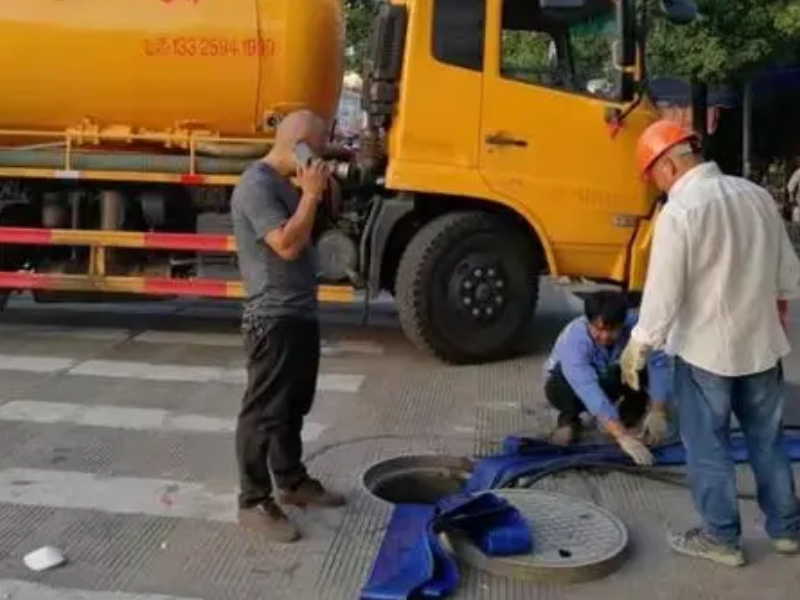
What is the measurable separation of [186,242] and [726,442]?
4.94 metres

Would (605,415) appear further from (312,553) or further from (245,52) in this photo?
(245,52)

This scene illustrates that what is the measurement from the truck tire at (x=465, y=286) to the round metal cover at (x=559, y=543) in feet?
9.56

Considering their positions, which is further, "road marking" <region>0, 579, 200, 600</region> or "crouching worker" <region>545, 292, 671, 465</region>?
"crouching worker" <region>545, 292, 671, 465</region>

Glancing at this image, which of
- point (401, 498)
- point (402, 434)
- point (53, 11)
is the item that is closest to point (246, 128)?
point (53, 11)

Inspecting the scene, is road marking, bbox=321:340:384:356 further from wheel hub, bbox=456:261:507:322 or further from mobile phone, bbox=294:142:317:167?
mobile phone, bbox=294:142:317:167

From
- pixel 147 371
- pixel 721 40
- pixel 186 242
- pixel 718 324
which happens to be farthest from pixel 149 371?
pixel 721 40

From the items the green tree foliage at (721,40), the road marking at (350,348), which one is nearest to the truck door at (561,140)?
the road marking at (350,348)

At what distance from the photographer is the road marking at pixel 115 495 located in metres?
4.98

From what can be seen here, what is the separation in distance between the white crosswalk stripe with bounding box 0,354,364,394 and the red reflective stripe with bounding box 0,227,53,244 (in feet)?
3.17

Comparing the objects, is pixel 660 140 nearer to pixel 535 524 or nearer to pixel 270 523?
pixel 535 524

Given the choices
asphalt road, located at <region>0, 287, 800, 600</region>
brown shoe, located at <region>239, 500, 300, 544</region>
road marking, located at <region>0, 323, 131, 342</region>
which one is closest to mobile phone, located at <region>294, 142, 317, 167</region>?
brown shoe, located at <region>239, 500, 300, 544</region>

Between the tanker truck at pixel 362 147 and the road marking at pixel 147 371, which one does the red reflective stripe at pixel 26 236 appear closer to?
the tanker truck at pixel 362 147

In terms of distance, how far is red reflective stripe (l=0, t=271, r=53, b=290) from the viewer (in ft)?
27.8

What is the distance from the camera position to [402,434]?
6.27 metres
